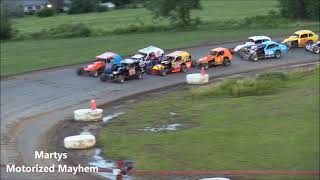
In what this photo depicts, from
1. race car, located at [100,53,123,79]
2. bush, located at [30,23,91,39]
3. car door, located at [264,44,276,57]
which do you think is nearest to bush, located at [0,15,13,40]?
bush, located at [30,23,91,39]

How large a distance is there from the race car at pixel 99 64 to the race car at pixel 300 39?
1020 centimetres

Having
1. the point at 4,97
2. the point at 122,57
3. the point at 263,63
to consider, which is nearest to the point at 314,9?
the point at 263,63

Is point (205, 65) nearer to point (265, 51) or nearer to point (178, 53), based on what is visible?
point (178, 53)

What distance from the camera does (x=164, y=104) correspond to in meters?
26.6

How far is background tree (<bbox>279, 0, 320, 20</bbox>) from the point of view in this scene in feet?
159

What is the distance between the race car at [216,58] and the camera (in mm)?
33875

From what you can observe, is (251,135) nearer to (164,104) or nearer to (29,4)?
(164,104)

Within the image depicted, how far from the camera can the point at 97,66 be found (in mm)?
33906

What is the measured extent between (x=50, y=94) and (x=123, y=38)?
1288 centimetres

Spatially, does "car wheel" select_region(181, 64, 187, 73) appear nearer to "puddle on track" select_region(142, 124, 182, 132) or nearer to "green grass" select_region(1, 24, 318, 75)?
"green grass" select_region(1, 24, 318, 75)

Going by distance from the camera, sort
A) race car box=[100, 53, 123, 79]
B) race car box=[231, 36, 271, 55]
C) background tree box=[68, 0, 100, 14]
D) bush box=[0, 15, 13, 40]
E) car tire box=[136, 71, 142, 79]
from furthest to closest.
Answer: bush box=[0, 15, 13, 40] → background tree box=[68, 0, 100, 14] → race car box=[231, 36, 271, 55] → race car box=[100, 53, 123, 79] → car tire box=[136, 71, 142, 79]

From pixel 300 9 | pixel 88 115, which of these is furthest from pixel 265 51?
pixel 300 9

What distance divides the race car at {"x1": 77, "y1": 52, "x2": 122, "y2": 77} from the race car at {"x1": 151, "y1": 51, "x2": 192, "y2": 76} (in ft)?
7.83

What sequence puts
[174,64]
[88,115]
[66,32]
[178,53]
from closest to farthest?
[88,115], [178,53], [174,64], [66,32]
